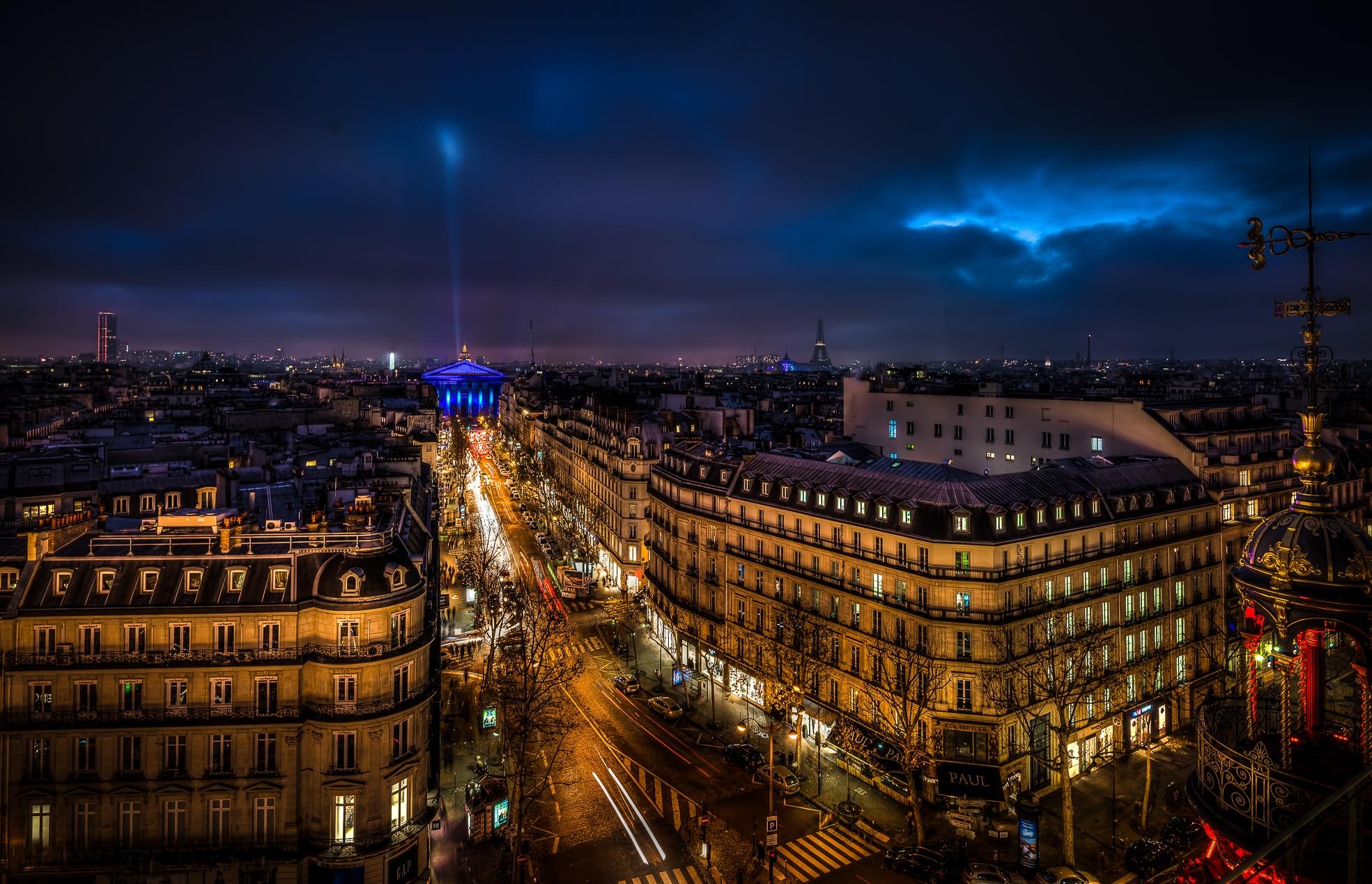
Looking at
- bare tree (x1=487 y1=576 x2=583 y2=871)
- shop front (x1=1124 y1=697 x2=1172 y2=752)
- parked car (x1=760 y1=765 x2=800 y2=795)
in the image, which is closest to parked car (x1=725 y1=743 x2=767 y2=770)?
parked car (x1=760 y1=765 x2=800 y2=795)

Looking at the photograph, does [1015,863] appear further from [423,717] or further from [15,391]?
[15,391]

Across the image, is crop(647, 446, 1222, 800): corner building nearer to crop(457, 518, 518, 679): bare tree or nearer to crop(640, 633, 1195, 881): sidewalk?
crop(640, 633, 1195, 881): sidewalk

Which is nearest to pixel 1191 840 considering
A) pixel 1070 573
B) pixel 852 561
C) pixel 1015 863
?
pixel 1015 863

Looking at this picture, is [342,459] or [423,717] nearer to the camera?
[423,717]

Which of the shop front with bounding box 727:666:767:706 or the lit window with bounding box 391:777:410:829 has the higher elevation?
the lit window with bounding box 391:777:410:829

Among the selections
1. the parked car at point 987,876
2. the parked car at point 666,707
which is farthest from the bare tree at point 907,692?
the parked car at point 666,707

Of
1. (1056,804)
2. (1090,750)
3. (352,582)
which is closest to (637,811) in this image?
(352,582)

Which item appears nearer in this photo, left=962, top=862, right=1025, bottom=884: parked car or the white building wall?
left=962, top=862, right=1025, bottom=884: parked car
